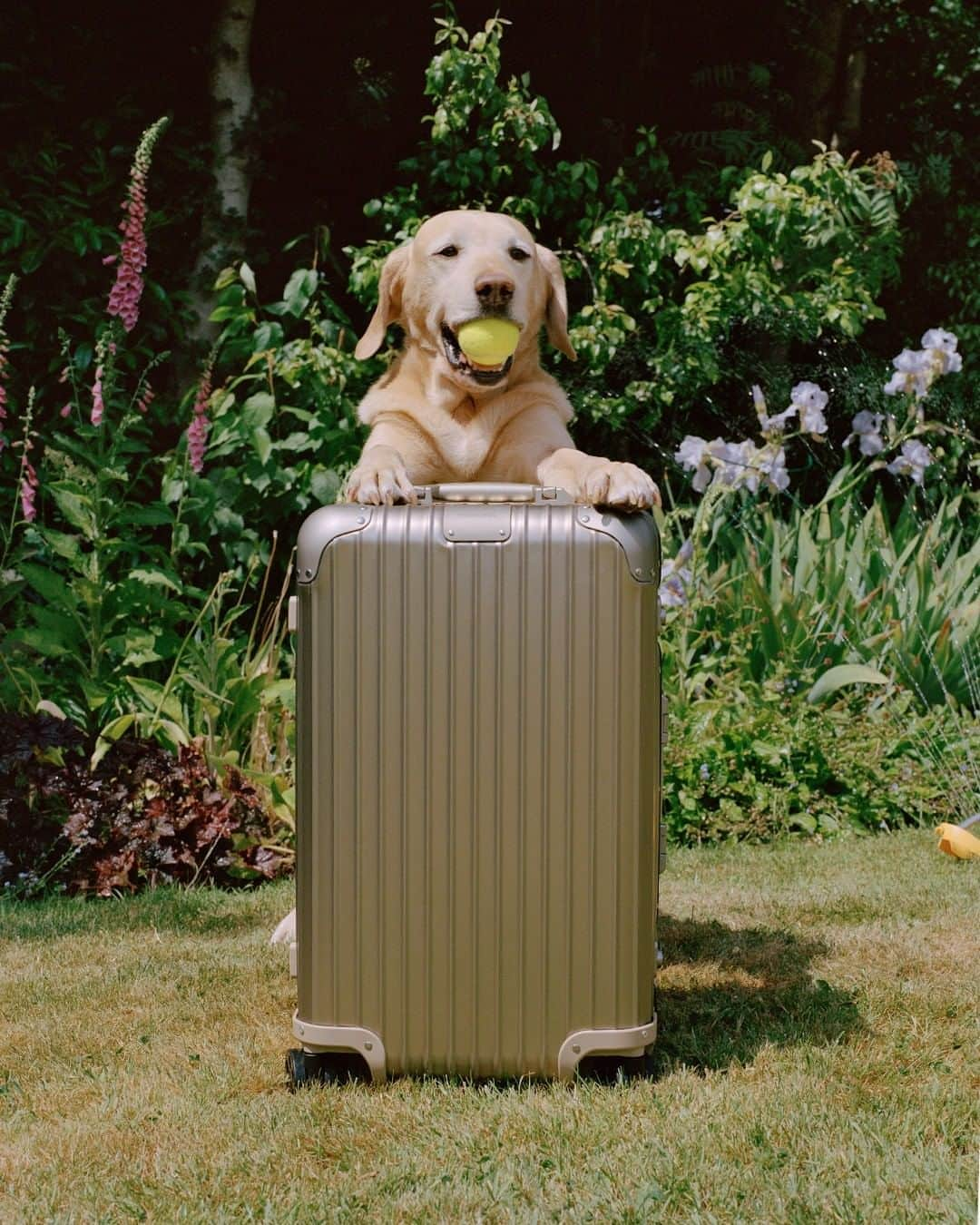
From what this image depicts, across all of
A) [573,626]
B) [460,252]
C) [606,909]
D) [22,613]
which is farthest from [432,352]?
[22,613]

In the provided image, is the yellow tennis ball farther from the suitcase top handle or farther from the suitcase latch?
the suitcase latch

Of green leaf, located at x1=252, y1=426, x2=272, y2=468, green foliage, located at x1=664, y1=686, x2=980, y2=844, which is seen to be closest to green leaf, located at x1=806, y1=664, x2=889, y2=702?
green foliage, located at x1=664, y1=686, x2=980, y2=844

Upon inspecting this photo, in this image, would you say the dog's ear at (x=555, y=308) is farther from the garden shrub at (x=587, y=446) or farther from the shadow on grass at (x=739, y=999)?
the garden shrub at (x=587, y=446)

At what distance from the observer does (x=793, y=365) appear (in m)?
7.32

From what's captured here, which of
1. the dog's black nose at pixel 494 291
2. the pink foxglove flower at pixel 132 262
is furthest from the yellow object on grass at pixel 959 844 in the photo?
the pink foxglove flower at pixel 132 262

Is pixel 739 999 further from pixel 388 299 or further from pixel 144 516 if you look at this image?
pixel 144 516

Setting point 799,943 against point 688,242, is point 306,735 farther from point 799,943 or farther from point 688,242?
point 688,242

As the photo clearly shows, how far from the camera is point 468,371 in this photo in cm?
287

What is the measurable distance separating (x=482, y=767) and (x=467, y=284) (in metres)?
0.97

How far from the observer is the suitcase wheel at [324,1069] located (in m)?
2.59

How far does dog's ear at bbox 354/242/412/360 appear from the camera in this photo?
121 inches

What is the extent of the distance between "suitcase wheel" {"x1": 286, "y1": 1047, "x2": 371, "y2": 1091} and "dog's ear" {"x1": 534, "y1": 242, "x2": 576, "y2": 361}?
1556 mm

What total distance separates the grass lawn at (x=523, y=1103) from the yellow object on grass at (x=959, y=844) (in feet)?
2.36

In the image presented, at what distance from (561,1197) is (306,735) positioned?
89 centimetres
